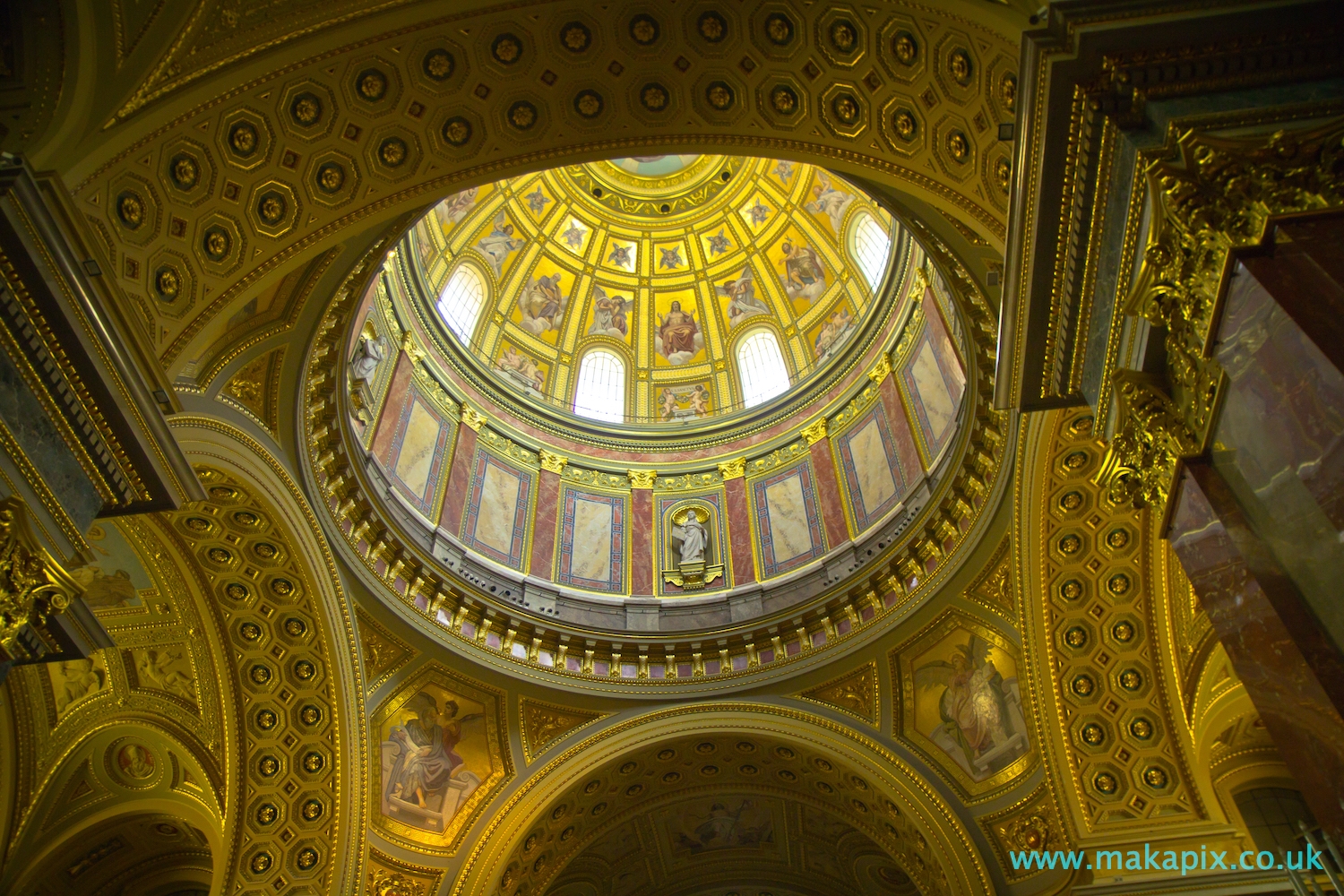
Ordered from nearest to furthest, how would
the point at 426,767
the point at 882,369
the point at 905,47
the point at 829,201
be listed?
the point at 905,47, the point at 426,767, the point at 882,369, the point at 829,201

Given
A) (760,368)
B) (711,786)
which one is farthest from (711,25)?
(760,368)

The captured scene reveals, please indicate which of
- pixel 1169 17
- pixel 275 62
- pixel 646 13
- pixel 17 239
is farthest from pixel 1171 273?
pixel 17 239

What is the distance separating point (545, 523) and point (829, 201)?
1086 centimetres

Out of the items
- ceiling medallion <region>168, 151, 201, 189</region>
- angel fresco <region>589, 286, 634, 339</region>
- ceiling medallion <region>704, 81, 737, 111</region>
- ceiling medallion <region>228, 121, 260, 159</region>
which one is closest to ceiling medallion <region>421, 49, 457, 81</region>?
ceiling medallion <region>228, 121, 260, 159</region>

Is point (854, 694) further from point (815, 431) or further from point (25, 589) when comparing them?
point (25, 589)

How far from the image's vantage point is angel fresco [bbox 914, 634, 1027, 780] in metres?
14.3

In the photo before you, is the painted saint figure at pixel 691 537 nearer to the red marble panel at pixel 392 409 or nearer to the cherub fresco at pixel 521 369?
the cherub fresco at pixel 521 369

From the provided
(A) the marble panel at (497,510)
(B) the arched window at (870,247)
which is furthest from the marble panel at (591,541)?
(B) the arched window at (870,247)

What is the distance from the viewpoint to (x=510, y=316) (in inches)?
909

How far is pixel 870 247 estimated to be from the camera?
2102cm

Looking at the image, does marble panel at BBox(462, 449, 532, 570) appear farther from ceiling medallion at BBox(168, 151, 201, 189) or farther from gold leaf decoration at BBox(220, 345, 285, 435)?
ceiling medallion at BBox(168, 151, 201, 189)

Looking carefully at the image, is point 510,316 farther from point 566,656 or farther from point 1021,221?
point 1021,221

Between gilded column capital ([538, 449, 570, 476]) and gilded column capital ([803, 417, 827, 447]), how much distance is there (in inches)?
218

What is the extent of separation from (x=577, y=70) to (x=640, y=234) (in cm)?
1748
